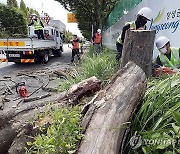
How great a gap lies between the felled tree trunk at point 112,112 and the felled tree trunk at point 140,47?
0.61 m

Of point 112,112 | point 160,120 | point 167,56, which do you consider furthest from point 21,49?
point 160,120

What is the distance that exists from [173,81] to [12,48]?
1307cm

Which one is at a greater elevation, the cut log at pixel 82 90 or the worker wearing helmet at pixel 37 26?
the worker wearing helmet at pixel 37 26

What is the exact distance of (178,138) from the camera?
214 cm

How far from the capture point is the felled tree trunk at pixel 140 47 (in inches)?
136

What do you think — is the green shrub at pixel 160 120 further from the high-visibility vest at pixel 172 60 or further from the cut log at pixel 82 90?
the high-visibility vest at pixel 172 60

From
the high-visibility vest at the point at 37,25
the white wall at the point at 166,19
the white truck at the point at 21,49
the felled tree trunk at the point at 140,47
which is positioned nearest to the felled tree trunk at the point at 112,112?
the felled tree trunk at the point at 140,47

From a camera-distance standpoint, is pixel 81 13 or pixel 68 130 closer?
pixel 68 130

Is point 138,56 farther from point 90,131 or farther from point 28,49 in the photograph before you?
point 28,49

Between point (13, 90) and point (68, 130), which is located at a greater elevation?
point (68, 130)

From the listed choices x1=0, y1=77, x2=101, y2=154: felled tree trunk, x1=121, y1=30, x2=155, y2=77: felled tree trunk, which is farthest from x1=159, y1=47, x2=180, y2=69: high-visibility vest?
x1=0, y1=77, x2=101, y2=154: felled tree trunk

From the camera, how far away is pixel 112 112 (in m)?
2.36

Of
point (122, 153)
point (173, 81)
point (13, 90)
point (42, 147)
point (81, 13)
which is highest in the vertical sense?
point (81, 13)

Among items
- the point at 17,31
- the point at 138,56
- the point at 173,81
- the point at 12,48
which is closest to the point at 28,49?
the point at 12,48
